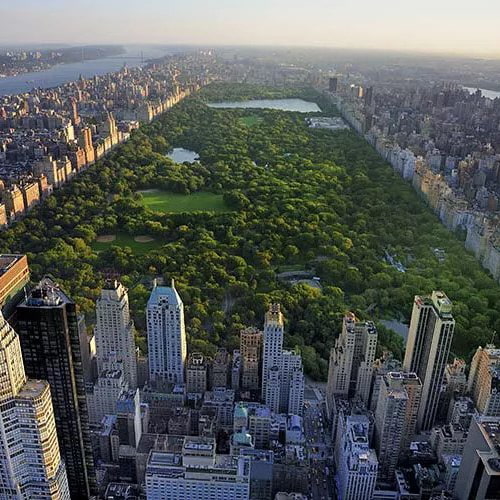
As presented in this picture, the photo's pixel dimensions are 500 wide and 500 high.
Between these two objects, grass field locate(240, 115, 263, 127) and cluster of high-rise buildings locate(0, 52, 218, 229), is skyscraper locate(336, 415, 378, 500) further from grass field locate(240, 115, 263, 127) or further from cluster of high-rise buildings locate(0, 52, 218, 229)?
grass field locate(240, 115, 263, 127)

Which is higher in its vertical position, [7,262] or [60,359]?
[7,262]

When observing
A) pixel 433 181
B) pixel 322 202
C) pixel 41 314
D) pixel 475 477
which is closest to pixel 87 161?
pixel 322 202

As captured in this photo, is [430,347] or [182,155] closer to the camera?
[430,347]

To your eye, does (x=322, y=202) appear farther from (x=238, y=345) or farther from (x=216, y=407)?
(x=216, y=407)

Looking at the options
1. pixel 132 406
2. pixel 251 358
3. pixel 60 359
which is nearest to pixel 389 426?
pixel 251 358

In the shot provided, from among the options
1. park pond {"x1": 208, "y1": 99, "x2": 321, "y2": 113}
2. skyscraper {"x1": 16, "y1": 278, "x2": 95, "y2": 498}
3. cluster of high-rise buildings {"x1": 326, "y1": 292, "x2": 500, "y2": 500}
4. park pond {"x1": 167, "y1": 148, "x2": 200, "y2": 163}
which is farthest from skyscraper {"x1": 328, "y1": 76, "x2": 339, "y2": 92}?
skyscraper {"x1": 16, "y1": 278, "x2": 95, "y2": 498}

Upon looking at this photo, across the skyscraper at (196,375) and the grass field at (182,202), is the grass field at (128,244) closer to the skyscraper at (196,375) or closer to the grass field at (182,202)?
the grass field at (182,202)

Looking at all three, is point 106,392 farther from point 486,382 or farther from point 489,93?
point 489,93
